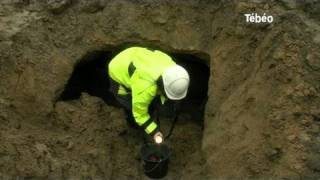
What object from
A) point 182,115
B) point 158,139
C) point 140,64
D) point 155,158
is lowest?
point 155,158

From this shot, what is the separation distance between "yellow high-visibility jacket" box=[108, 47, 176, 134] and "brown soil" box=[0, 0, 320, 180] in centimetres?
53

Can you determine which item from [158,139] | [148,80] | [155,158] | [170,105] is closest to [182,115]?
[170,105]

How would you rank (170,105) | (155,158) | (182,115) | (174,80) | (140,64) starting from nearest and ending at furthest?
(174,80) < (140,64) < (155,158) < (170,105) < (182,115)

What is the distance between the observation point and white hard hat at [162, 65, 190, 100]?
6.00 m

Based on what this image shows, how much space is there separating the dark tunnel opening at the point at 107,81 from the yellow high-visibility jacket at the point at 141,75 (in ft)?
2.53

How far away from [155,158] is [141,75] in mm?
1009

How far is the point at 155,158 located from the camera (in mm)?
6559

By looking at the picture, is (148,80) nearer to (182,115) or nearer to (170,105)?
(170,105)

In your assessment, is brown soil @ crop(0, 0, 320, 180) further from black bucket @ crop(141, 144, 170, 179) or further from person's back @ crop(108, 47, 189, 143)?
person's back @ crop(108, 47, 189, 143)

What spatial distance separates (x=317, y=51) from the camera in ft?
19.8

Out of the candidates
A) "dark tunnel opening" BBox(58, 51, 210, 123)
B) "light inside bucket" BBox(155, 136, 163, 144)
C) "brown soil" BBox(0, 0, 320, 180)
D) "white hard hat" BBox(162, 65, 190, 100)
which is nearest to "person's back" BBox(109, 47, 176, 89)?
"white hard hat" BBox(162, 65, 190, 100)

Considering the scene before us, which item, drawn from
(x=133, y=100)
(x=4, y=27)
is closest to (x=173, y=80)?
(x=133, y=100)

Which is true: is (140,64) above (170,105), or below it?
above

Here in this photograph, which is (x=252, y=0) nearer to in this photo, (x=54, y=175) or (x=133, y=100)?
(x=133, y=100)
